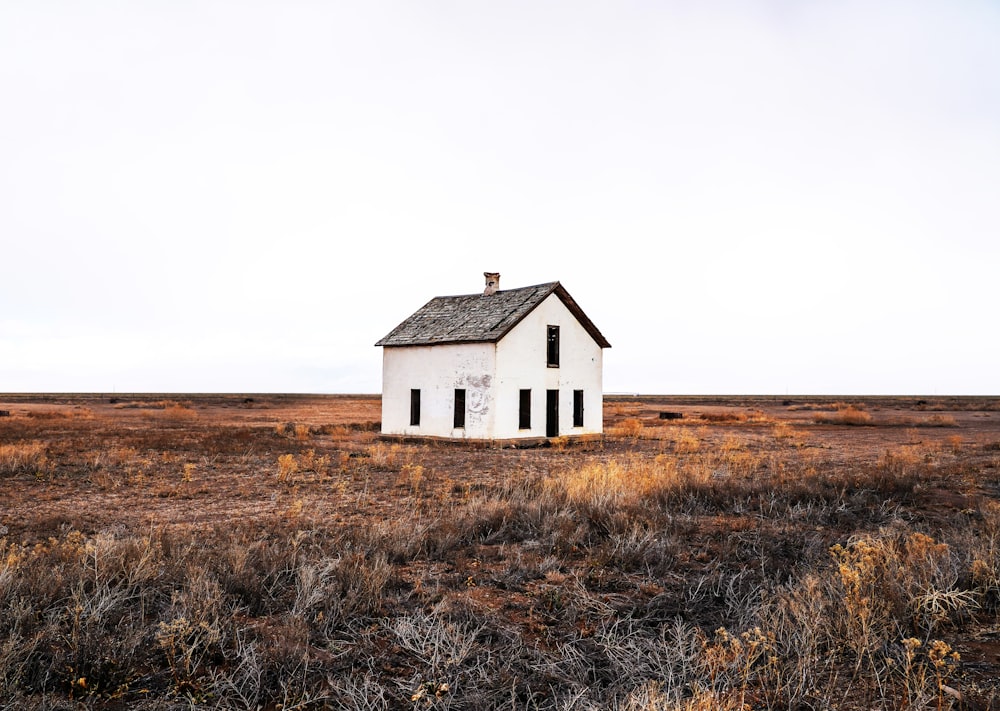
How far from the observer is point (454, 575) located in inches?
271

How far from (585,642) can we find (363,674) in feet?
5.53

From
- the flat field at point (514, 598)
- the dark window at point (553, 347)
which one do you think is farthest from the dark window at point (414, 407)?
the flat field at point (514, 598)

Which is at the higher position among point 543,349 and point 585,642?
point 543,349

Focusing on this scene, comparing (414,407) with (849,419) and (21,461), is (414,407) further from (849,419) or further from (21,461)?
(849,419)

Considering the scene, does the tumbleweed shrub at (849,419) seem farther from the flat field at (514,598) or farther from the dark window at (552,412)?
the flat field at (514,598)

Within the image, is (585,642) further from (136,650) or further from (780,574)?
(136,650)

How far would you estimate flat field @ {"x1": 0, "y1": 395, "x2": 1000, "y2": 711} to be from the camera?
14.3 feet

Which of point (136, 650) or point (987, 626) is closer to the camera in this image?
point (136, 650)

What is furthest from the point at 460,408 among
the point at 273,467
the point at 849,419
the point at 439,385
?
the point at 849,419

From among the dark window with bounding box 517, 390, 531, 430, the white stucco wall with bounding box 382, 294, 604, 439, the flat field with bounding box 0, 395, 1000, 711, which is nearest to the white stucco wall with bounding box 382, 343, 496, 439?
the white stucco wall with bounding box 382, 294, 604, 439

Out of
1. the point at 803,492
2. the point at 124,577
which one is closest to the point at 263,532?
the point at 124,577

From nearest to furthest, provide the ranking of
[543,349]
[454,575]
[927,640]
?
1. [927,640]
2. [454,575]
3. [543,349]

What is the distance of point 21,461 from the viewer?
1627cm


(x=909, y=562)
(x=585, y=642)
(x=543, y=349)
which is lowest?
(x=585, y=642)
